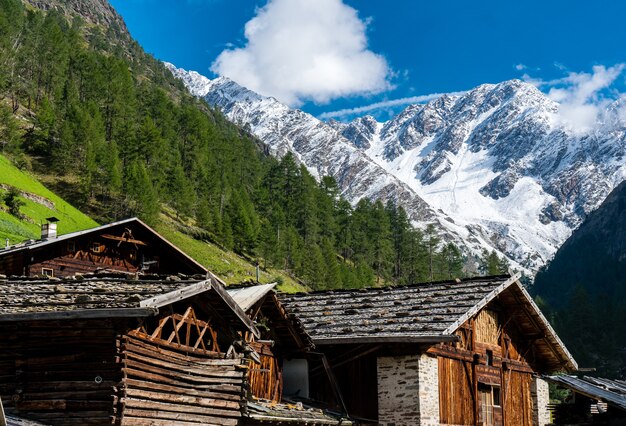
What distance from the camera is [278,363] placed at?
2356cm

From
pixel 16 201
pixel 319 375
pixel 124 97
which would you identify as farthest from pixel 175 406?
pixel 124 97

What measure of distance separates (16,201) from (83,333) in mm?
53714

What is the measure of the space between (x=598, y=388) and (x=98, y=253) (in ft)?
71.0

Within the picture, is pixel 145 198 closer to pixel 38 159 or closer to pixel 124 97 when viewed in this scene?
pixel 38 159

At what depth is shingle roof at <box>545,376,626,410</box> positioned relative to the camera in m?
27.9

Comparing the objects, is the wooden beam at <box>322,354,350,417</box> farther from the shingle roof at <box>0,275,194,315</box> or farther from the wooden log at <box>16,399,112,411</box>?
the wooden log at <box>16,399,112,411</box>

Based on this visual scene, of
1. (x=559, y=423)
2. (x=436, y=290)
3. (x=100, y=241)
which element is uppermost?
(x=100, y=241)

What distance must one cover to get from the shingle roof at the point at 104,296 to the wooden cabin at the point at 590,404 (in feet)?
48.9

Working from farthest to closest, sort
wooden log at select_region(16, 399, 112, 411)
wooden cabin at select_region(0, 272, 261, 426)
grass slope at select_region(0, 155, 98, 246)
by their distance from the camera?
grass slope at select_region(0, 155, 98, 246), wooden log at select_region(16, 399, 112, 411), wooden cabin at select_region(0, 272, 261, 426)

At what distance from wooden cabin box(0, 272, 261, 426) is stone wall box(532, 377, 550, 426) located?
15.7m

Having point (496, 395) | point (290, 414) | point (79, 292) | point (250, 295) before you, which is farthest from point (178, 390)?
point (496, 395)

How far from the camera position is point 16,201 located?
6644 centimetres

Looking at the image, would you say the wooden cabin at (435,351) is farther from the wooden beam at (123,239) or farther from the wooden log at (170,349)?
the wooden beam at (123,239)

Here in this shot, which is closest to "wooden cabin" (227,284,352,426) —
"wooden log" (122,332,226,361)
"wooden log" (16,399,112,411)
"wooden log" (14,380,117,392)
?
"wooden log" (122,332,226,361)
